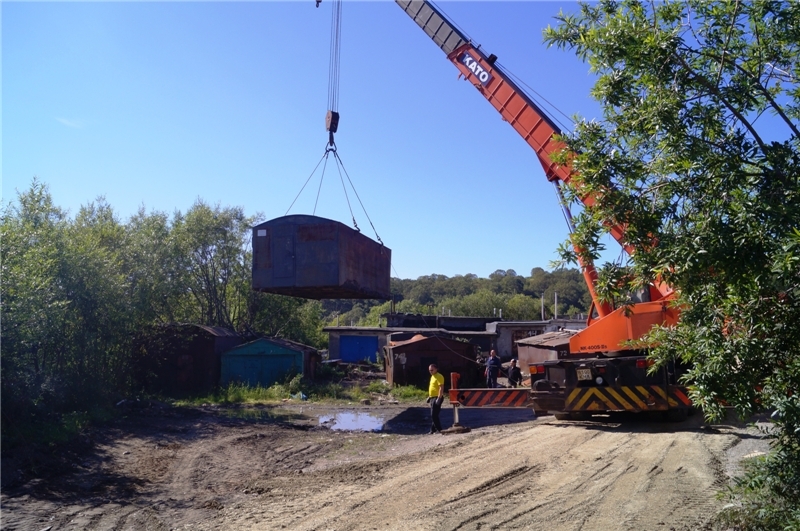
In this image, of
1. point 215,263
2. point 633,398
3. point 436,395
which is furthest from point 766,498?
point 215,263

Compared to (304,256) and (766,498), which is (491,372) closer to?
(304,256)

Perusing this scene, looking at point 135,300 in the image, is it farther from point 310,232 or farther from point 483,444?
point 483,444

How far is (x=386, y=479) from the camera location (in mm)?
8203

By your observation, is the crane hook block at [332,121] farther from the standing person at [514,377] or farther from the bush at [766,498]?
the bush at [766,498]

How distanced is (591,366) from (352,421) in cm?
675

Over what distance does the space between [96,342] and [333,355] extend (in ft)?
66.1

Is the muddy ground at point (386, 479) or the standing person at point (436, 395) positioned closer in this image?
the muddy ground at point (386, 479)

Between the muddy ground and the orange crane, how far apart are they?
1.75ft

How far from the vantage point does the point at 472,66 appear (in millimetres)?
14555

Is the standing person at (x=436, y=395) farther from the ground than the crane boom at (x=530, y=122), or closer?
closer

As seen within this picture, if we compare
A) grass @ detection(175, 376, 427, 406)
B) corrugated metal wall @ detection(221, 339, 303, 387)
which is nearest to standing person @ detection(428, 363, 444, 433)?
grass @ detection(175, 376, 427, 406)

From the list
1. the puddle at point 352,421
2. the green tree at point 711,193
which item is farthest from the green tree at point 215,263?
the green tree at point 711,193

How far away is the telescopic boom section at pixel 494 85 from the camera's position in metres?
13.1

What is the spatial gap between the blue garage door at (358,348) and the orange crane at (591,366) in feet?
71.1
